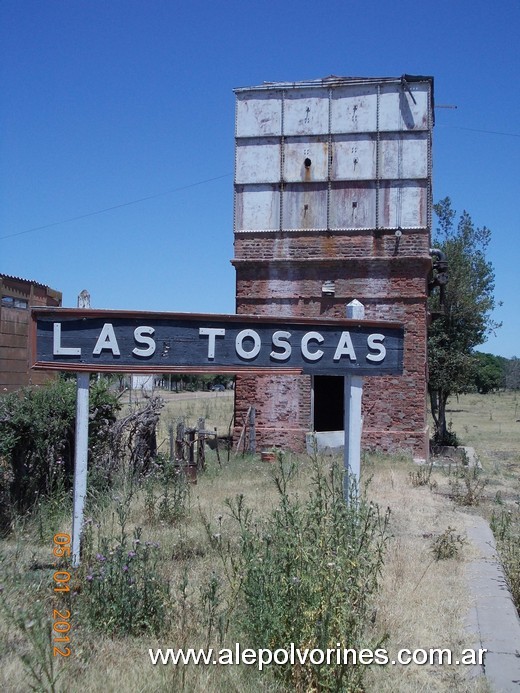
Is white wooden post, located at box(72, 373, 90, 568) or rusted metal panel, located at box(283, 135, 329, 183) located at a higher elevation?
rusted metal panel, located at box(283, 135, 329, 183)

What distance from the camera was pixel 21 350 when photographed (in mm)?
12117

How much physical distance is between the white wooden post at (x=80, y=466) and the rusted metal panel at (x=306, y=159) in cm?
1291

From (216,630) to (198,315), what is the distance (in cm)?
249

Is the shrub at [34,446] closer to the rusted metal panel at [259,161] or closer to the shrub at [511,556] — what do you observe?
the shrub at [511,556]

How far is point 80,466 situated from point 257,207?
42.6 ft

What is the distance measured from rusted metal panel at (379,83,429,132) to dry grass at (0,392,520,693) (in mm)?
10267

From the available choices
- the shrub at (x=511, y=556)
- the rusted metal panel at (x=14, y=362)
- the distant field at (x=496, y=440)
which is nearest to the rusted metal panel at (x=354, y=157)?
the distant field at (x=496, y=440)

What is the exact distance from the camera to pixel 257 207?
710 inches

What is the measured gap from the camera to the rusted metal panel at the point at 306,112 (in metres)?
17.9

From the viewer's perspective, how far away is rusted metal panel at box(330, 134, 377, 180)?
694 inches

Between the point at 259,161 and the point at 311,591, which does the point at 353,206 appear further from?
the point at 311,591

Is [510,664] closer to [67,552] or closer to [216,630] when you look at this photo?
[216,630]

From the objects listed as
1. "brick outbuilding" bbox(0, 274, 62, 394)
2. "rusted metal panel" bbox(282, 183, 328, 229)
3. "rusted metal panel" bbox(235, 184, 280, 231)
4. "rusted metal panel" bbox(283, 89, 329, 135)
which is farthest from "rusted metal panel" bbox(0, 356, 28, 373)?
"rusted metal panel" bbox(283, 89, 329, 135)
